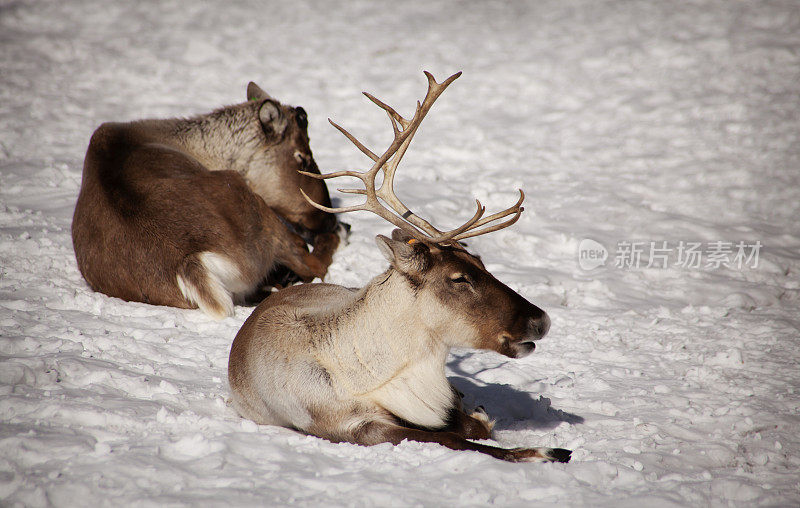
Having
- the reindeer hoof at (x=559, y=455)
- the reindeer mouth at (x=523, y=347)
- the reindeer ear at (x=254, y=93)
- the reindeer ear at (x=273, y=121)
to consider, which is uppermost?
the reindeer ear at (x=254, y=93)

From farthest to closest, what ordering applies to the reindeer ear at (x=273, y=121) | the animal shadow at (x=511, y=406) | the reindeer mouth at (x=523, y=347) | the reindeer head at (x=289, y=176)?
the reindeer ear at (x=273, y=121), the reindeer head at (x=289, y=176), the animal shadow at (x=511, y=406), the reindeer mouth at (x=523, y=347)

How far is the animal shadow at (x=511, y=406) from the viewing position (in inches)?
144

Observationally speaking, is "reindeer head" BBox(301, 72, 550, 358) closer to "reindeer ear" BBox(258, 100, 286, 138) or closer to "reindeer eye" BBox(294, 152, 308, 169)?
"reindeer eye" BBox(294, 152, 308, 169)

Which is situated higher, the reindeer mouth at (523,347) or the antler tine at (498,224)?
the antler tine at (498,224)

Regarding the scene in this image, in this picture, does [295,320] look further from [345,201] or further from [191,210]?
[345,201]

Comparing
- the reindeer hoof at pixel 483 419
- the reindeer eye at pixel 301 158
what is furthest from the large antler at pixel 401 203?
the reindeer eye at pixel 301 158

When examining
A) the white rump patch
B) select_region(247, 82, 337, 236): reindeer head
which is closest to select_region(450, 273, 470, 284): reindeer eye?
the white rump patch

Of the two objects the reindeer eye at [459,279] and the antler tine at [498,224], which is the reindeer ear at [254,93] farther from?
the reindeer eye at [459,279]

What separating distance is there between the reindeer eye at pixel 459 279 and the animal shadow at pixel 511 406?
0.85m

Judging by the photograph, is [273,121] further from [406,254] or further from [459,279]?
[459,279]

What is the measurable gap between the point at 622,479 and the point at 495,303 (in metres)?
1.00

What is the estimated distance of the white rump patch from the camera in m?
4.42

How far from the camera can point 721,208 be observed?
6.99 metres

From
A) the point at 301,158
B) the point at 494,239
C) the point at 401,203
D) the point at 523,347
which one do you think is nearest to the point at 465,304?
the point at 523,347
